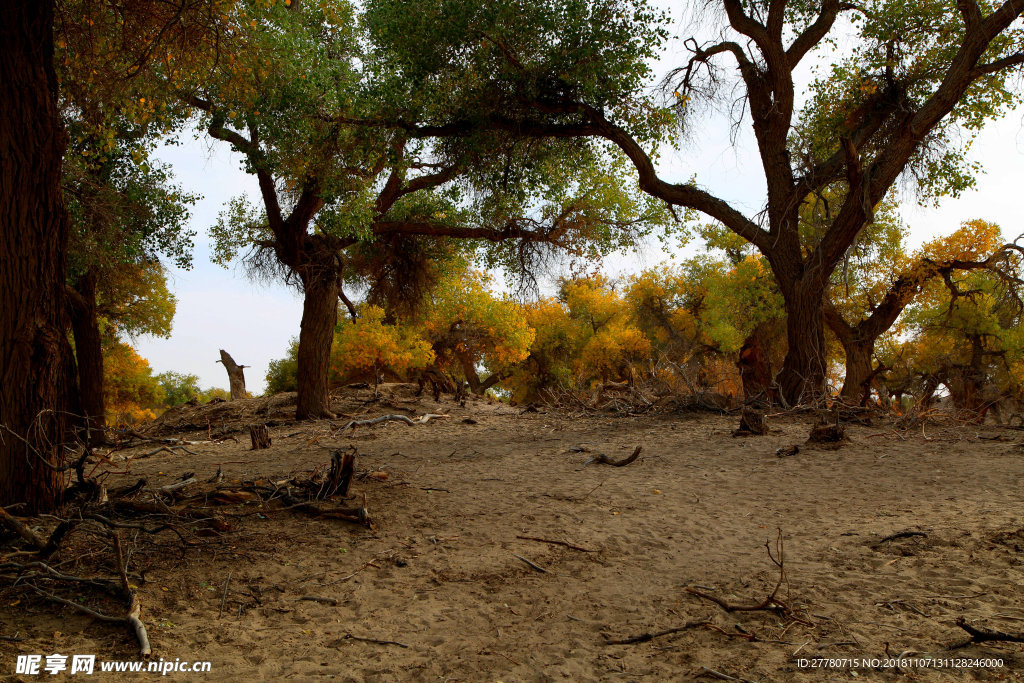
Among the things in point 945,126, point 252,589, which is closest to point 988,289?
point 945,126

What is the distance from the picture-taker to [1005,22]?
33.2 ft

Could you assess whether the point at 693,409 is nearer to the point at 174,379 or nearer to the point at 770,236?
the point at 770,236

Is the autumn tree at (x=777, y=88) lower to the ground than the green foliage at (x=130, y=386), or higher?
higher

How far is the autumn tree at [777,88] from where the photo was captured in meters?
11.1

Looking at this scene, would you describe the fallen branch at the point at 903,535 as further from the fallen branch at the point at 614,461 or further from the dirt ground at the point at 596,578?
the fallen branch at the point at 614,461

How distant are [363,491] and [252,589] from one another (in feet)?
6.03

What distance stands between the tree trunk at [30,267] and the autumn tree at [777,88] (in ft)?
22.7

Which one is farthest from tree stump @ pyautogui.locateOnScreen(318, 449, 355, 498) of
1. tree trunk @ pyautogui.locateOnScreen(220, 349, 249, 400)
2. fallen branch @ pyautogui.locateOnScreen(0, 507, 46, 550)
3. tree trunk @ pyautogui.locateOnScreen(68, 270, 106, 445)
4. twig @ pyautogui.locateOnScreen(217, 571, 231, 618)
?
tree trunk @ pyautogui.locateOnScreen(220, 349, 249, 400)

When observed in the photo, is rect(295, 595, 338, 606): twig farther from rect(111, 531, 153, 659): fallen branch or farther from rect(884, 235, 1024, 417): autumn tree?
rect(884, 235, 1024, 417): autumn tree

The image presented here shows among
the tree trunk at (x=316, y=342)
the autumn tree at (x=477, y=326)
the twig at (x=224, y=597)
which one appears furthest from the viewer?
the autumn tree at (x=477, y=326)

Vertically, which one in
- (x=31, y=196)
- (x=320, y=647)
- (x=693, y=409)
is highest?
(x=31, y=196)

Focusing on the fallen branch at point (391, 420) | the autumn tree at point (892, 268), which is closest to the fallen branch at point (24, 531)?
the fallen branch at point (391, 420)

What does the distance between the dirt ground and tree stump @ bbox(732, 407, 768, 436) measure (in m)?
1.51

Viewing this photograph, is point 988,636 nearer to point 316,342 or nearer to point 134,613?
point 134,613
